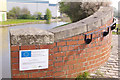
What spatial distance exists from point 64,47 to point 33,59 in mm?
751

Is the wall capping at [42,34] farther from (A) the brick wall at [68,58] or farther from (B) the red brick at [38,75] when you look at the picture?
(B) the red brick at [38,75]

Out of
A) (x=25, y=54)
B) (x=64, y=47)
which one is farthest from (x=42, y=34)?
(x=64, y=47)

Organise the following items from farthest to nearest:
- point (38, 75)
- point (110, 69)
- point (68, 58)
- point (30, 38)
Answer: point (110, 69), point (68, 58), point (38, 75), point (30, 38)

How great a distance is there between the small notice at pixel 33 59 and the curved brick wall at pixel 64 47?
0.07 meters

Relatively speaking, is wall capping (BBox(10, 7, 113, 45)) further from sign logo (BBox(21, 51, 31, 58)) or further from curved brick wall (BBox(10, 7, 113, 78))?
sign logo (BBox(21, 51, 31, 58))

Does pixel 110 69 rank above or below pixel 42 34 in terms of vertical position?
below

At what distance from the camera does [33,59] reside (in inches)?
125

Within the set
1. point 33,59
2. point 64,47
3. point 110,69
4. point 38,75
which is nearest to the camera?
point 33,59

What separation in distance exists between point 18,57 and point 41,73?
24.2 inches

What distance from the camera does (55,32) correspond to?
11.0 feet

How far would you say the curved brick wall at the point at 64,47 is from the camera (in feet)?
10.1

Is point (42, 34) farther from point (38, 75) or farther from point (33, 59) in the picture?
point (38, 75)

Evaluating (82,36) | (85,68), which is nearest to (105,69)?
(85,68)

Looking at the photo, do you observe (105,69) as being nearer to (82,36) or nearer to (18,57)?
(82,36)
